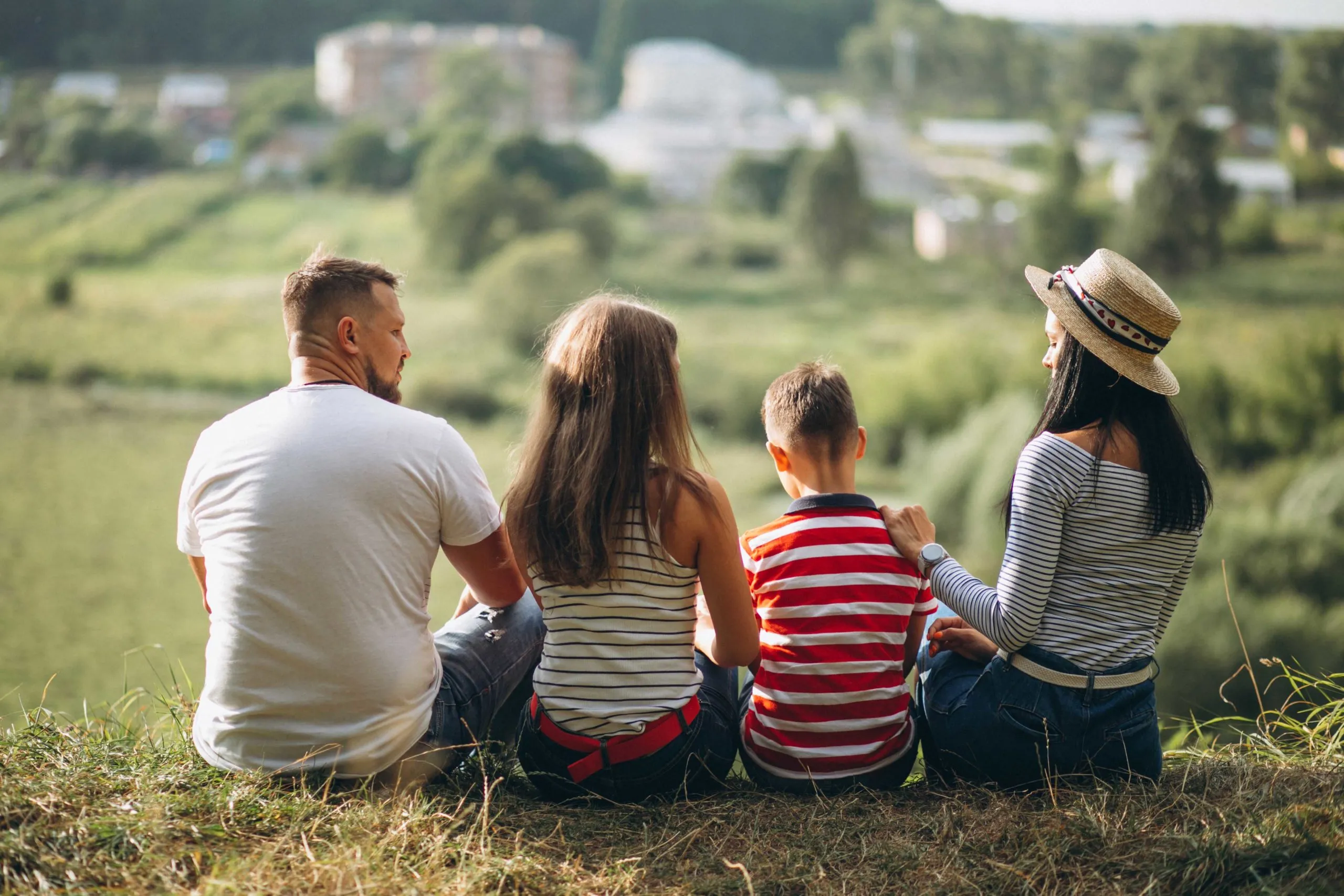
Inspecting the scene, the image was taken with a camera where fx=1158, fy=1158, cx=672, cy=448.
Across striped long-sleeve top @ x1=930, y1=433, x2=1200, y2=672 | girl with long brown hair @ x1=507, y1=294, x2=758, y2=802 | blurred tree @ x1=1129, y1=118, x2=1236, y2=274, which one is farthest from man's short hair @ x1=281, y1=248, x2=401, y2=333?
blurred tree @ x1=1129, y1=118, x2=1236, y2=274

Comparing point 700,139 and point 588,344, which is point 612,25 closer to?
point 700,139

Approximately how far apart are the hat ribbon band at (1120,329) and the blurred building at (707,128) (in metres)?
28.8

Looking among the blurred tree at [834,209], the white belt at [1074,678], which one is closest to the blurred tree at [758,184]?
the blurred tree at [834,209]

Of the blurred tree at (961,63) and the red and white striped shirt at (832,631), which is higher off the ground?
the blurred tree at (961,63)

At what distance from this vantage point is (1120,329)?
1.88 meters

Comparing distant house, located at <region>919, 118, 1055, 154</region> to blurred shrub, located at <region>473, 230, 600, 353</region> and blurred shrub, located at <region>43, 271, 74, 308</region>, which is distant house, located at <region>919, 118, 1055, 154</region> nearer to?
blurred shrub, located at <region>473, 230, 600, 353</region>

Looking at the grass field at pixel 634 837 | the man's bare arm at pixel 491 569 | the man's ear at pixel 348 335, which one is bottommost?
the grass field at pixel 634 837

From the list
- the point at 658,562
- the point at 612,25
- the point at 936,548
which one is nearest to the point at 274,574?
the point at 658,562

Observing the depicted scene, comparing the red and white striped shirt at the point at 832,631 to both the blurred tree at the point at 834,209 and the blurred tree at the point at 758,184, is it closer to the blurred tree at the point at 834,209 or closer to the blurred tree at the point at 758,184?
the blurred tree at the point at 834,209

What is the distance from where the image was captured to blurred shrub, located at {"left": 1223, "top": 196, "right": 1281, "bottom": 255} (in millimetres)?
22094

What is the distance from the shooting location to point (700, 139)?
3375cm

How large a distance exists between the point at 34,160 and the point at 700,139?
56.7 feet

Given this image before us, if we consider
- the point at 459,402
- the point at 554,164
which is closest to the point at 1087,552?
the point at 459,402

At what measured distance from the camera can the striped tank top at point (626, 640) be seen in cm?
190
